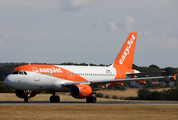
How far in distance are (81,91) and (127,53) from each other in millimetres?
16025

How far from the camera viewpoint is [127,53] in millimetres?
52188

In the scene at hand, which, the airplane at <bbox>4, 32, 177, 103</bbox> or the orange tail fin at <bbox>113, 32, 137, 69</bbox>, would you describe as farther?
the orange tail fin at <bbox>113, 32, 137, 69</bbox>

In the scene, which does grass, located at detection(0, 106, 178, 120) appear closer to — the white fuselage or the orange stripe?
the white fuselage

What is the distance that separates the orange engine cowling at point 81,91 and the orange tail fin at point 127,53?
479 inches

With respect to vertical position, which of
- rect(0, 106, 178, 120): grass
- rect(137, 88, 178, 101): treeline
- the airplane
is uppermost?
the airplane

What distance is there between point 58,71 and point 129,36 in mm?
16284

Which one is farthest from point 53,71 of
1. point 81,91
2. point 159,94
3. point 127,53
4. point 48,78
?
point 159,94

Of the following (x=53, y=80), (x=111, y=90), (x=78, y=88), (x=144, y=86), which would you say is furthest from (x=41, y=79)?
(x=144, y=86)

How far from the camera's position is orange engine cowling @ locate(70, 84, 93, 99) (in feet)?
126

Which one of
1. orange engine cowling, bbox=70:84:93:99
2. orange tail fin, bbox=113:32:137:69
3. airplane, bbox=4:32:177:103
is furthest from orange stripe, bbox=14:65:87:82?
orange tail fin, bbox=113:32:137:69

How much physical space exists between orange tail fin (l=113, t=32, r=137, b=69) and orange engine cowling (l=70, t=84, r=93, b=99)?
12166 mm

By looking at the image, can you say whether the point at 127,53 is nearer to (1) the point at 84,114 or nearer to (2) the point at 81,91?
(2) the point at 81,91

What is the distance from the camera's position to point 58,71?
40.8 metres

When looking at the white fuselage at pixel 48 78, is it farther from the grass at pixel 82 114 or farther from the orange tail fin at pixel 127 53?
the grass at pixel 82 114
